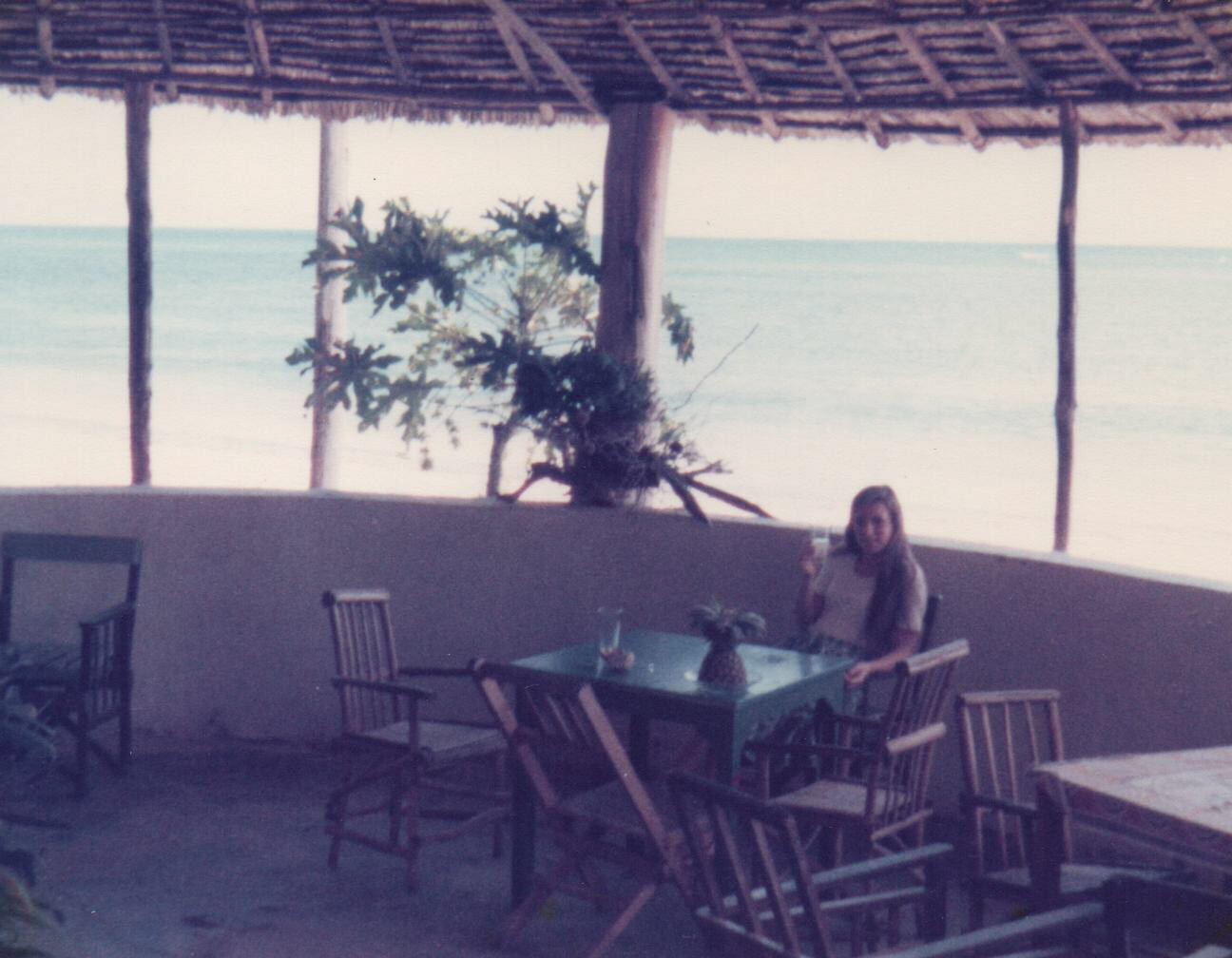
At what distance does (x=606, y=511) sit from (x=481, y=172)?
33994mm

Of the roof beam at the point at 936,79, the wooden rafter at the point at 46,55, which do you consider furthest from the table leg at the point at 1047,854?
the wooden rafter at the point at 46,55

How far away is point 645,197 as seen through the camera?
5680mm

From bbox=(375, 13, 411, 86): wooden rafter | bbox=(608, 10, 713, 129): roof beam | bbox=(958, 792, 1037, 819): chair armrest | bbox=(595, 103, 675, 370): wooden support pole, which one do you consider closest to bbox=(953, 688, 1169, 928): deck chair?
bbox=(958, 792, 1037, 819): chair armrest

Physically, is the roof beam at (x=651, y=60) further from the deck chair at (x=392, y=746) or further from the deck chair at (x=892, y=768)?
the deck chair at (x=892, y=768)

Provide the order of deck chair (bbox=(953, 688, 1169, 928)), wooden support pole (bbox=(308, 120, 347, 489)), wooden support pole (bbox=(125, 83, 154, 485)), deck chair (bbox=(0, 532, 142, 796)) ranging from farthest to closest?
1. wooden support pole (bbox=(308, 120, 347, 489))
2. wooden support pole (bbox=(125, 83, 154, 485))
3. deck chair (bbox=(0, 532, 142, 796))
4. deck chair (bbox=(953, 688, 1169, 928))

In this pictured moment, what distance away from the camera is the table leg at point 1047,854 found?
9.37 feet

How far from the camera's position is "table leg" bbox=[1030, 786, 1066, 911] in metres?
2.86

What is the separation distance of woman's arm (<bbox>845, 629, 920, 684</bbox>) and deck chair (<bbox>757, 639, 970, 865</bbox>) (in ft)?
0.58

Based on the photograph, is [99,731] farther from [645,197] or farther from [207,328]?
[207,328]

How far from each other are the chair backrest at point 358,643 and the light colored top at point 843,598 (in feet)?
4.77

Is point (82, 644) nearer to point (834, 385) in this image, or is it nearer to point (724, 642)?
point (724, 642)

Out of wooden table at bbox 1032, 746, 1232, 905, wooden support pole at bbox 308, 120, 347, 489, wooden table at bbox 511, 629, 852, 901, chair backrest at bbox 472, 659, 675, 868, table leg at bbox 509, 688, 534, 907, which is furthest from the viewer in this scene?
wooden support pole at bbox 308, 120, 347, 489

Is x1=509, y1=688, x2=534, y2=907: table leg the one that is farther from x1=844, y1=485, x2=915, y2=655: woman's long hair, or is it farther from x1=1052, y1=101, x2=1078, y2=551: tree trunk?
x1=1052, y1=101, x2=1078, y2=551: tree trunk

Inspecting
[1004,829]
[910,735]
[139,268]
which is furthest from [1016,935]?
[139,268]
